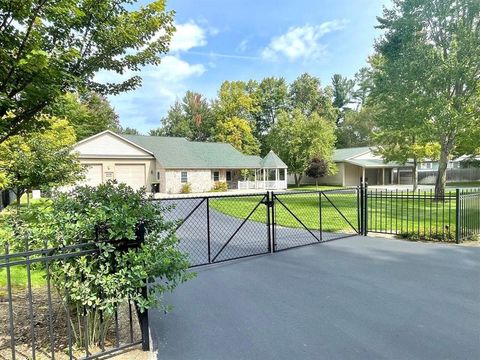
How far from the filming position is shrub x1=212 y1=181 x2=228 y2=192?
29844 mm

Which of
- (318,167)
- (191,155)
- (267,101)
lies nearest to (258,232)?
(191,155)

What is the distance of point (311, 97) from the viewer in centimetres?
4725

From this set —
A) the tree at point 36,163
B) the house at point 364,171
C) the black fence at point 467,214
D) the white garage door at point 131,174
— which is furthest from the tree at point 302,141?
the tree at point 36,163

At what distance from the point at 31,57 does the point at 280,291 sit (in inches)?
160

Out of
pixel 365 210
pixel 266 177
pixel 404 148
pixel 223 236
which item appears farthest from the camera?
pixel 266 177

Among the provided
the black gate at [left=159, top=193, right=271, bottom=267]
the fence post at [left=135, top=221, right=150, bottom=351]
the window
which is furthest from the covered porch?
the fence post at [left=135, top=221, right=150, bottom=351]

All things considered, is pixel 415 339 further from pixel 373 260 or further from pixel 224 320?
pixel 373 260

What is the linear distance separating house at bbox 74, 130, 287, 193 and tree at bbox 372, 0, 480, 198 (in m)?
17.5

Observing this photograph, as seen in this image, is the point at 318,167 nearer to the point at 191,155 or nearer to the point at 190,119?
the point at 191,155

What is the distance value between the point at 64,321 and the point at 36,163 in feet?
31.5

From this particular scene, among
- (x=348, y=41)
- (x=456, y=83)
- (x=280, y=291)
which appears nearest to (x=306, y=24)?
(x=348, y=41)

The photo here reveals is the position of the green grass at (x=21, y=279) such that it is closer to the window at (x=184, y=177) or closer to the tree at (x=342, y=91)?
the window at (x=184, y=177)

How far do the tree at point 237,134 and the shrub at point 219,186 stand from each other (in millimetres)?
11647

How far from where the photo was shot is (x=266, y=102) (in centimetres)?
4606
